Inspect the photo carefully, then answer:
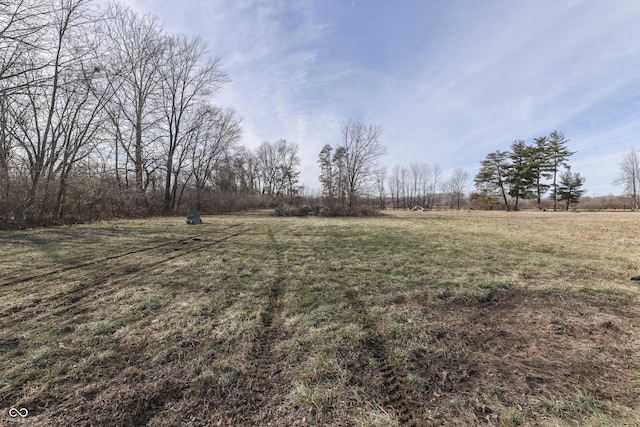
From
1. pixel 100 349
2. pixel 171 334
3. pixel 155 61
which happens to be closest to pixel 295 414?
pixel 171 334

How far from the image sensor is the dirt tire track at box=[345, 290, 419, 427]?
158 centimetres

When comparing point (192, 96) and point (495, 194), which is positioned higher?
point (192, 96)

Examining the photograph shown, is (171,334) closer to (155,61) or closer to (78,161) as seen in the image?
(78,161)

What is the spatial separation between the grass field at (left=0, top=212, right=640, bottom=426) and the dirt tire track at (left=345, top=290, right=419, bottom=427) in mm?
11

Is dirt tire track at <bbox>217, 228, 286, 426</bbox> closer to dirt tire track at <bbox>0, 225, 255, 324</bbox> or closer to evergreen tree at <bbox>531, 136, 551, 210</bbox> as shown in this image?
dirt tire track at <bbox>0, 225, 255, 324</bbox>

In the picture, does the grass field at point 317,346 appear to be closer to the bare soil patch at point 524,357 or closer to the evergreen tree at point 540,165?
the bare soil patch at point 524,357

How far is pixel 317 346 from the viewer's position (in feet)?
7.54

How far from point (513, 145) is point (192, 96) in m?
48.8

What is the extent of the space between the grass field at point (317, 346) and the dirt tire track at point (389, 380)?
0.04ft

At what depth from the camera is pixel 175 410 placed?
5.23 feet

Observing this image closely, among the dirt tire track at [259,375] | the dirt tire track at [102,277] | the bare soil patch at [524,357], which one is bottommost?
the dirt tire track at [259,375]

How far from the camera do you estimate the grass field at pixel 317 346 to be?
159cm

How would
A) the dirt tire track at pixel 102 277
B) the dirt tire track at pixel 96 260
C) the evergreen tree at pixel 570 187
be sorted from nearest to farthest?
the dirt tire track at pixel 102 277, the dirt tire track at pixel 96 260, the evergreen tree at pixel 570 187

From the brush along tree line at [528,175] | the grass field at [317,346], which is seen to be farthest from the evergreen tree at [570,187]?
the grass field at [317,346]
